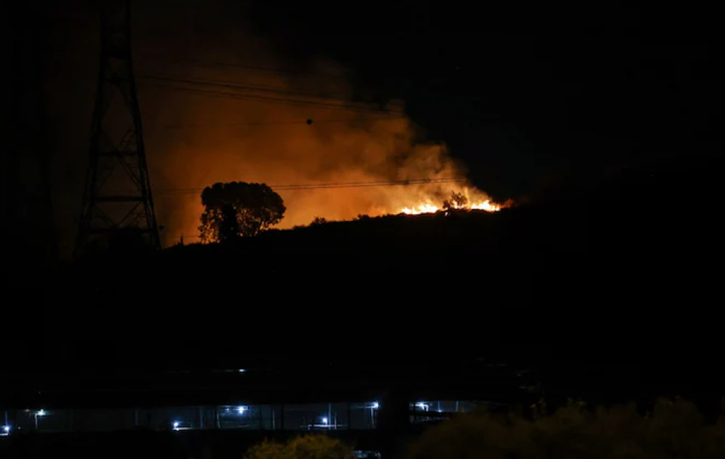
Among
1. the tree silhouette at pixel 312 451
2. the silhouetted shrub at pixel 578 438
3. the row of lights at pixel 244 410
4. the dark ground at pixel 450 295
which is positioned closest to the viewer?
the silhouetted shrub at pixel 578 438

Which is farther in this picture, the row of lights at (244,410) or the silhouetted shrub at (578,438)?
the row of lights at (244,410)

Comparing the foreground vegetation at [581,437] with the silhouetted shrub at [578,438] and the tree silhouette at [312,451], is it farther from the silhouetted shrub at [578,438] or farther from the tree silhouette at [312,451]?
the tree silhouette at [312,451]

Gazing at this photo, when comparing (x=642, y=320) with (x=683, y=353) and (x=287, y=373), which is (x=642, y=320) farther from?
(x=287, y=373)

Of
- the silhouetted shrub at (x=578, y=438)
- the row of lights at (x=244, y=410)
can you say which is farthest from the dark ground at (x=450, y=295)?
the silhouetted shrub at (x=578, y=438)

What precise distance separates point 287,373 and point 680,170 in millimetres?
26250

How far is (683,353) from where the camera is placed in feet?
80.3

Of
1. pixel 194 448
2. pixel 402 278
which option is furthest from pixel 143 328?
pixel 194 448

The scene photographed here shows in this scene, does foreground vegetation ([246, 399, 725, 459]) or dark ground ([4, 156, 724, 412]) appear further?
dark ground ([4, 156, 724, 412])

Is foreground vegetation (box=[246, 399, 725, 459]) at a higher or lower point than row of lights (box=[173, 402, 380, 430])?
higher

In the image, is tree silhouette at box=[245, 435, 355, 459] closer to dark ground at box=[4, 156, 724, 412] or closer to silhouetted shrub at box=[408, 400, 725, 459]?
silhouetted shrub at box=[408, 400, 725, 459]

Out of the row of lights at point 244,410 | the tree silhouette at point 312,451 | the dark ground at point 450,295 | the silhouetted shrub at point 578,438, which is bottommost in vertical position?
the row of lights at point 244,410

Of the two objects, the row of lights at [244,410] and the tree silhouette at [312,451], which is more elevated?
the tree silhouette at [312,451]

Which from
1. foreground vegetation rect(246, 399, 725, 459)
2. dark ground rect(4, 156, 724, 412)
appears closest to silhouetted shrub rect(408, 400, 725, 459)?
foreground vegetation rect(246, 399, 725, 459)

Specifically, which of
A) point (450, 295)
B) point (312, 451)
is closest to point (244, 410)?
point (312, 451)
